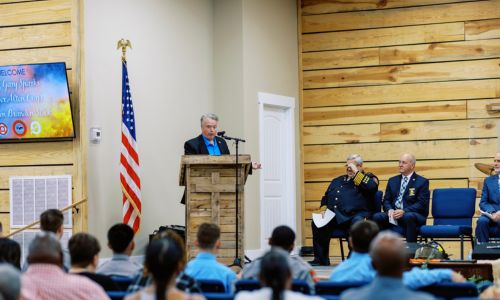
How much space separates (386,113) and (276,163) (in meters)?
1.49

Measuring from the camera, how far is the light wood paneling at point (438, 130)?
1043cm

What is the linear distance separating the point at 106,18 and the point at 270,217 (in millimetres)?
3337

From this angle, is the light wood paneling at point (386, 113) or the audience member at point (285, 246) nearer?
the audience member at point (285, 246)

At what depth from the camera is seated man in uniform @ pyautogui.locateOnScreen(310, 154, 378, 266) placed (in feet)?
A: 31.1

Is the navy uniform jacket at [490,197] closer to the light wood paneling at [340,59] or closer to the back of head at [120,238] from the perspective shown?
the light wood paneling at [340,59]

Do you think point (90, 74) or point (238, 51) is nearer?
point (90, 74)

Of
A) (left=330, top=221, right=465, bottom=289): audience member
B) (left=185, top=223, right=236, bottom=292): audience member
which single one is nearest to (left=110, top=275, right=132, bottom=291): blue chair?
(left=185, top=223, right=236, bottom=292): audience member

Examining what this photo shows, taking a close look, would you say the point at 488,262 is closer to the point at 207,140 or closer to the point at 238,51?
the point at 207,140

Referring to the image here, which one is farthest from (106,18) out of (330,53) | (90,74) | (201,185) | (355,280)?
(355,280)

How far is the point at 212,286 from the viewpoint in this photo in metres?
4.41

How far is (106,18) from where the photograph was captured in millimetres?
9070

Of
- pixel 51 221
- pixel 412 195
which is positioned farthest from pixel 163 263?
pixel 412 195

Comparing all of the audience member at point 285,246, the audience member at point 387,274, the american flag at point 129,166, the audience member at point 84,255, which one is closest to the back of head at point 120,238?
the audience member at point 84,255

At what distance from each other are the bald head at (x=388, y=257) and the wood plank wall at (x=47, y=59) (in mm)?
5803
